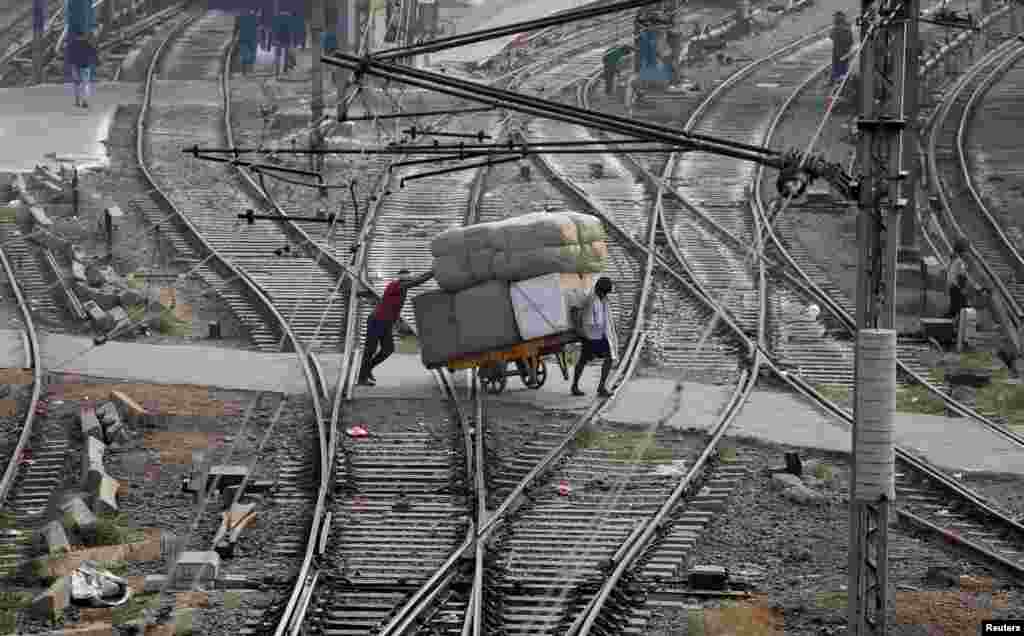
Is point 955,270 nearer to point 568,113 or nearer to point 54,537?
point 54,537

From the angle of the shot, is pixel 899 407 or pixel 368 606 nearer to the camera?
pixel 368 606

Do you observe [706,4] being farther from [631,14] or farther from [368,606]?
[368,606]

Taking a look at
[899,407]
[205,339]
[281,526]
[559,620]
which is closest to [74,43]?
[205,339]

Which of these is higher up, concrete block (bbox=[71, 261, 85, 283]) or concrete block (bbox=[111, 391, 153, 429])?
concrete block (bbox=[71, 261, 85, 283])

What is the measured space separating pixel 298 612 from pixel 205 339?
10.8 m

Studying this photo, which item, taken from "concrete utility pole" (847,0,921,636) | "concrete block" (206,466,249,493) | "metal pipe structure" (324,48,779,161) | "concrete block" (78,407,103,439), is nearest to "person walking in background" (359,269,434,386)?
"concrete block" (78,407,103,439)

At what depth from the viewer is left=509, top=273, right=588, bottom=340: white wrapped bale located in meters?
21.3

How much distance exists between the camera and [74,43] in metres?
44.0

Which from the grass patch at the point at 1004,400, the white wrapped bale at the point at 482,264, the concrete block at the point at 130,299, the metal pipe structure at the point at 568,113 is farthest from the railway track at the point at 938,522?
the concrete block at the point at 130,299

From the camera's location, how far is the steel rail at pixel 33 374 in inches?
739

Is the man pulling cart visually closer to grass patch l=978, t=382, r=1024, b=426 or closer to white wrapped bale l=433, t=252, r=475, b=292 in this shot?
white wrapped bale l=433, t=252, r=475, b=292

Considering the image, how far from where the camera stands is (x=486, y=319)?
21.4m

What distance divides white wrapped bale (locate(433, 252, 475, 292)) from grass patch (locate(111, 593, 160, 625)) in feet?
22.5

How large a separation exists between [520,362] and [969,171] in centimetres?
1668
